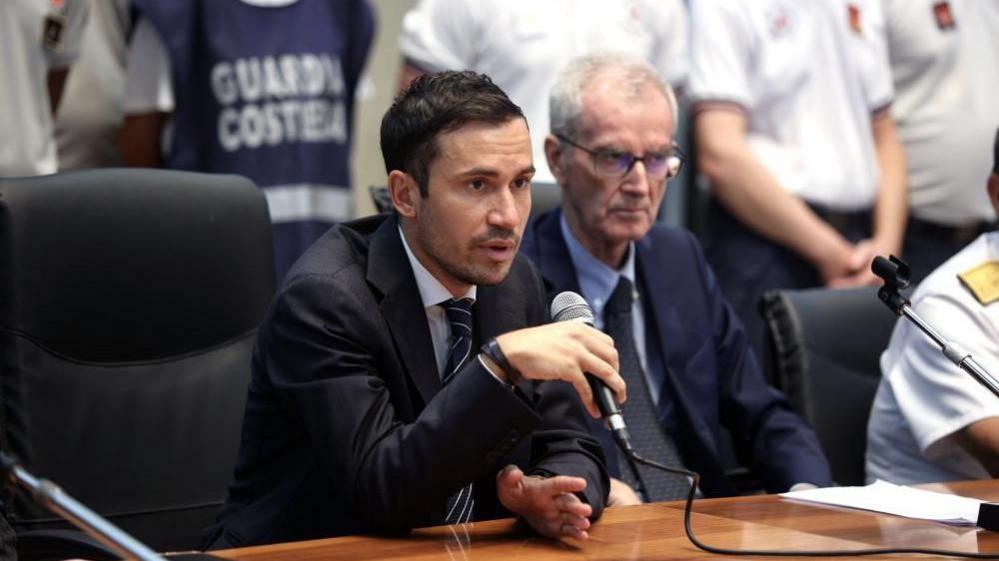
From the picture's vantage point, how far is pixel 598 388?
194 cm

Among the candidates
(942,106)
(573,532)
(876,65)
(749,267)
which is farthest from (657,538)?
(942,106)

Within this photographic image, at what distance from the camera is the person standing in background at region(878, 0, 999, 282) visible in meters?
4.33

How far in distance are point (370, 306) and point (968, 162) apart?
8.54 ft

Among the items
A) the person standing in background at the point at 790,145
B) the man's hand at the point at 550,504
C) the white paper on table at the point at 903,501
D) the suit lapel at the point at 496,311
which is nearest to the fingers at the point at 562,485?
the man's hand at the point at 550,504

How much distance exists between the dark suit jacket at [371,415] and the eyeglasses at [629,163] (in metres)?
0.75

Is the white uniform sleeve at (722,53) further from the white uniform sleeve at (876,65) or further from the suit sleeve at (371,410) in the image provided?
the suit sleeve at (371,410)

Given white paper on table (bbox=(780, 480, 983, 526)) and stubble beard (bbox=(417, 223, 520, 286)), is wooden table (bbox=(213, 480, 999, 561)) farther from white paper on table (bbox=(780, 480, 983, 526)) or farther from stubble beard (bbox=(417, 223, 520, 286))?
stubble beard (bbox=(417, 223, 520, 286))

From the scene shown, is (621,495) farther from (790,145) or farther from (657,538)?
(790,145)

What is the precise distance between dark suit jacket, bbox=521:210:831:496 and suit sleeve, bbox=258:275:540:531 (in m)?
0.84

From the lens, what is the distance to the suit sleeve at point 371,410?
203 cm

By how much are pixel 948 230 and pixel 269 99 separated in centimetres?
198

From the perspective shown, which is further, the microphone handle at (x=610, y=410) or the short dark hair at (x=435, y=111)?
the short dark hair at (x=435, y=111)

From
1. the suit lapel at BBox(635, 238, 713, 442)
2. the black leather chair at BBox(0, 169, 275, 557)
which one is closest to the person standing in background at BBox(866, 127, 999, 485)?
the suit lapel at BBox(635, 238, 713, 442)

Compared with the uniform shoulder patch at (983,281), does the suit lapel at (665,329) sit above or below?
below
